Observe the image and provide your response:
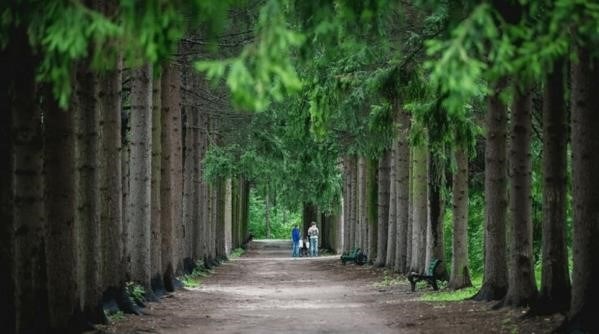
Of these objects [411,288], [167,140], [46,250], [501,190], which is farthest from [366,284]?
[46,250]

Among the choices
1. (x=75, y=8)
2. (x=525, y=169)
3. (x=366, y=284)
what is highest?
(x=75, y=8)

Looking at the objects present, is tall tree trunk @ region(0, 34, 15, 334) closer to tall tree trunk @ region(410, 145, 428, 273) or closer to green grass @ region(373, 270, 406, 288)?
tall tree trunk @ region(410, 145, 428, 273)

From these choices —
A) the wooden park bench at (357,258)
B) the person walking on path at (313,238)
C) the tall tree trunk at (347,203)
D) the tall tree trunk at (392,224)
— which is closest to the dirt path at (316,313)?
the tall tree trunk at (392,224)

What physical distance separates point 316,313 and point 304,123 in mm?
3496

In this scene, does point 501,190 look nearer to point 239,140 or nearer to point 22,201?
point 22,201

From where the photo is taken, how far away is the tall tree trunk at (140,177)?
17.9 metres

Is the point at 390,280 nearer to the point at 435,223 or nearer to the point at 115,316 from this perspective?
the point at 435,223

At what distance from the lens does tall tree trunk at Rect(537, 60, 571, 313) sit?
1255 cm

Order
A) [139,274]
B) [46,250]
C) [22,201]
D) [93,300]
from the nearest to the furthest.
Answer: [22,201] < [46,250] < [93,300] < [139,274]

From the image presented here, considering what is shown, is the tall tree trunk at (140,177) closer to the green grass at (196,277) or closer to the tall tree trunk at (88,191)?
the tall tree trunk at (88,191)

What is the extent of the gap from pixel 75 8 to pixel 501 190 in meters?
10.8

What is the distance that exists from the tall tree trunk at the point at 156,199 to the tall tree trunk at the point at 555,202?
9.59 meters

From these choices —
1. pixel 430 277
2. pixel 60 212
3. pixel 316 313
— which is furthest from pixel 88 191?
pixel 430 277

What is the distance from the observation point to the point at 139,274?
18156mm
